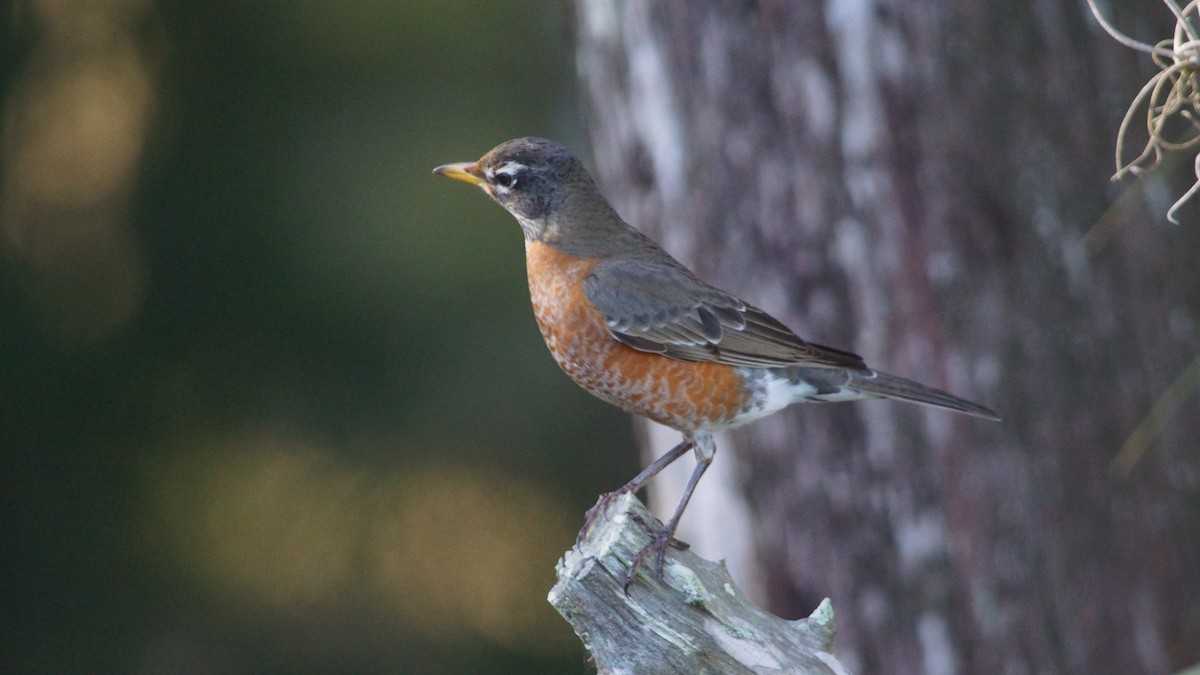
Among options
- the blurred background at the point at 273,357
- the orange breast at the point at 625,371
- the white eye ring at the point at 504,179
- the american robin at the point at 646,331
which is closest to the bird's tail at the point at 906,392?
the american robin at the point at 646,331

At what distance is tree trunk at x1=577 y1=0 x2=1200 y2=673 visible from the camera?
425 cm

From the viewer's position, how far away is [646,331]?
3568mm

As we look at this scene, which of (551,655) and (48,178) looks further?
(551,655)

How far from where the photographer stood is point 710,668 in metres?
2.71

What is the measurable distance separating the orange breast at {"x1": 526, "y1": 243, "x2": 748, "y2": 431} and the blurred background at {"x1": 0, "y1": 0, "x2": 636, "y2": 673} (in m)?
1.95

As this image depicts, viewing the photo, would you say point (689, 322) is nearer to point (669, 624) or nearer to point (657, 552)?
point (657, 552)

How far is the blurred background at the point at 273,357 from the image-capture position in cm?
486

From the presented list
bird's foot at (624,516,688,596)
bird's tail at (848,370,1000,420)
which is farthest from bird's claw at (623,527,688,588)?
bird's tail at (848,370,1000,420)

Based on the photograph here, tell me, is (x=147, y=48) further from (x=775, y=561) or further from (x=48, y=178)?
(x=775, y=561)

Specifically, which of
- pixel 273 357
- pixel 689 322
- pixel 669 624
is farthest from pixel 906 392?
pixel 273 357

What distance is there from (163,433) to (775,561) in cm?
235

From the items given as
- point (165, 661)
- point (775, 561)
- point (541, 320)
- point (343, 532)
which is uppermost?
point (541, 320)

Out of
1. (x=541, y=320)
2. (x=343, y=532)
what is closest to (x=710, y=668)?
(x=541, y=320)

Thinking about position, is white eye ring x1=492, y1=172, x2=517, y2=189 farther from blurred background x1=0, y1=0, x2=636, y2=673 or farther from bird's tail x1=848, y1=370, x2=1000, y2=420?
blurred background x1=0, y1=0, x2=636, y2=673
